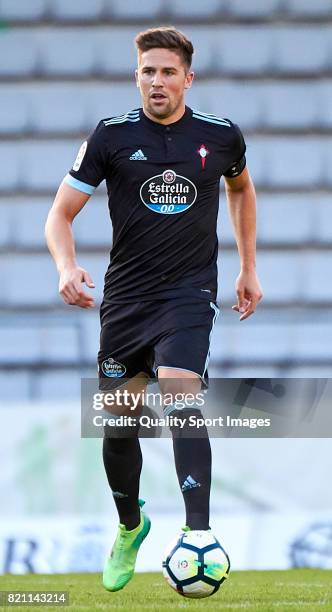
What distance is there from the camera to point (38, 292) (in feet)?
32.4

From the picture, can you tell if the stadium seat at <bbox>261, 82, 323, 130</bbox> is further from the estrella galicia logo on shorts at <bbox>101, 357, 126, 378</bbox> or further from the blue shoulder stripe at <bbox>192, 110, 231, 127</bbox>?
the estrella galicia logo on shorts at <bbox>101, 357, 126, 378</bbox>

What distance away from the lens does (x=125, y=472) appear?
460cm

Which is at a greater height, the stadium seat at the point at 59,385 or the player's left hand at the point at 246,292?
the player's left hand at the point at 246,292

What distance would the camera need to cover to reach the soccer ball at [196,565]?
370 cm

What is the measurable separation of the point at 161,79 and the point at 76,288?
84cm

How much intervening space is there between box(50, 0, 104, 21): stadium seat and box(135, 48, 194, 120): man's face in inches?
268

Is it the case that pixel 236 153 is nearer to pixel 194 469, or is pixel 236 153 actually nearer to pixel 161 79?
pixel 161 79

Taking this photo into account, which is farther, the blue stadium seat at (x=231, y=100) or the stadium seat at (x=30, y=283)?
the blue stadium seat at (x=231, y=100)

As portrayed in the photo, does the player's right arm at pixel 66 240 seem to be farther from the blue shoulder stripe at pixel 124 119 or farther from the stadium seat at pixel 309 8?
the stadium seat at pixel 309 8

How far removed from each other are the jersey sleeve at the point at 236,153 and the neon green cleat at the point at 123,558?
4.33ft

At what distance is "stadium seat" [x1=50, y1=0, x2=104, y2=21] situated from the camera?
10945mm

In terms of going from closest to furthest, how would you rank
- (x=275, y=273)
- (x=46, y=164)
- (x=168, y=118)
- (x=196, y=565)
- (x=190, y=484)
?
(x=196, y=565), (x=190, y=484), (x=168, y=118), (x=275, y=273), (x=46, y=164)

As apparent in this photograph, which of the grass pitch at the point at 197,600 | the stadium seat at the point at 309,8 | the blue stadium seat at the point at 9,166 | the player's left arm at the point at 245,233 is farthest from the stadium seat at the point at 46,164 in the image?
the player's left arm at the point at 245,233

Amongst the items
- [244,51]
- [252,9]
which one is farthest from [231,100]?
[252,9]
